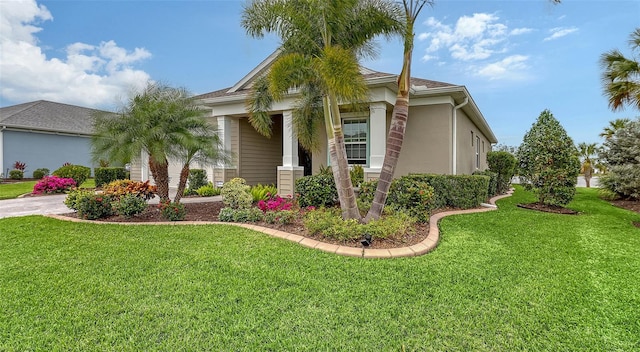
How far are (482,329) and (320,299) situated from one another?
4.78 feet

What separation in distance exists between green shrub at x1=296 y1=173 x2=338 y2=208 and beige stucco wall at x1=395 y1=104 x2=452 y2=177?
3542 millimetres

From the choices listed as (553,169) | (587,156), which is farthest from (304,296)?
(587,156)

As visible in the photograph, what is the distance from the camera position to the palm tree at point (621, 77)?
29.0 ft

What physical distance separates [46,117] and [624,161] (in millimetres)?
33064

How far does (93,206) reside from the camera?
21.7ft

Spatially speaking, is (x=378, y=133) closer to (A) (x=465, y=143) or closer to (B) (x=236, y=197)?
(B) (x=236, y=197)

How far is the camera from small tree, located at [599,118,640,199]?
11016 millimetres

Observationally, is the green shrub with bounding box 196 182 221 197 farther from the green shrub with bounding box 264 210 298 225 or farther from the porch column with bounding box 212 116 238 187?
the green shrub with bounding box 264 210 298 225

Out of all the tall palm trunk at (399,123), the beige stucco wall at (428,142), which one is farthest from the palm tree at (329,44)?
the beige stucco wall at (428,142)

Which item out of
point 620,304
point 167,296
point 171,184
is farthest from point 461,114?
point 171,184

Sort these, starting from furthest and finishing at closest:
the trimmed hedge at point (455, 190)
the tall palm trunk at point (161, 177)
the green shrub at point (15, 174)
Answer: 1. the green shrub at point (15, 174)
2. the trimmed hedge at point (455, 190)
3. the tall palm trunk at point (161, 177)

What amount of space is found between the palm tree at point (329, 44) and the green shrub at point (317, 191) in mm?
1769

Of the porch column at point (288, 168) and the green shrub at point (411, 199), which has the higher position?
the porch column at point (288, 168)

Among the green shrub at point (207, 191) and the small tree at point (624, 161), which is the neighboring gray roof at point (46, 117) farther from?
the small tree at point (624, 161)
